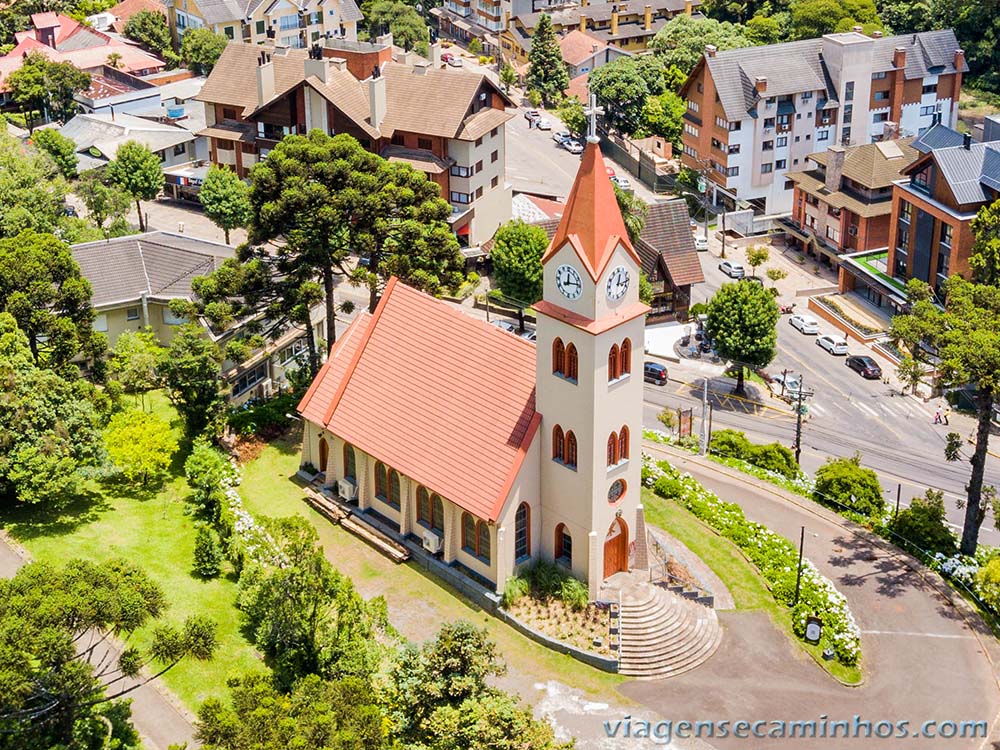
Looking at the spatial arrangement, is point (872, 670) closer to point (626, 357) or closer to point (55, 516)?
point (626, 357)

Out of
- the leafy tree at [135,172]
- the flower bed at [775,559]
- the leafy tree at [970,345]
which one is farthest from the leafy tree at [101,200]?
the leafy tree at [970,345]

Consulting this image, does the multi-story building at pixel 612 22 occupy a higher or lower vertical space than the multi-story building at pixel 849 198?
higher

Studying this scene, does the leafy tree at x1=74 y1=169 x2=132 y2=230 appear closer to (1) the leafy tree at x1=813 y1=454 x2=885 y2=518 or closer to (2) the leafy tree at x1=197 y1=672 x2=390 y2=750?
(1) the leafy tree at x1=813 y1=454 x2=885 y2=518

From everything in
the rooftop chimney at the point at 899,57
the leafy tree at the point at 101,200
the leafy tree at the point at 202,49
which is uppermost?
the rooftop chimney at the point at 899,57

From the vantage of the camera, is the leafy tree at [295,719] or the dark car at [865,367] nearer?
the leafy tree at [295,719]

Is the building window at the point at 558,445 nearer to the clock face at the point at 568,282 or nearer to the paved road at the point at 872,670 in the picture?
the clock face at the point at 568,282

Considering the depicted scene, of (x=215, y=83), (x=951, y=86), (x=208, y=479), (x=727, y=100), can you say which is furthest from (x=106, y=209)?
(x=951, y=86)

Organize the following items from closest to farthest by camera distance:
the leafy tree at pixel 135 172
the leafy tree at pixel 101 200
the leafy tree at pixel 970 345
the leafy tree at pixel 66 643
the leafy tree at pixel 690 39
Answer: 1. the leafy tree at pixel 66 643
2. the leafy tree at pixel 970 345
3. the leafy tree at pixel 101 200
4. the leafy tree at pixel 135 172
5. the leafy tree at pixel 690 39

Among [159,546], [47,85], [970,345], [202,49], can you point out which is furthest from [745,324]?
[202,49]
